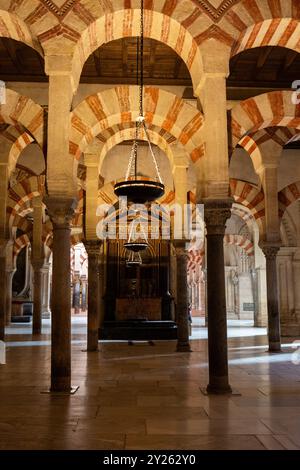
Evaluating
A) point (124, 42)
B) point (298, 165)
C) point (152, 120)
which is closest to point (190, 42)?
point (152, 120)

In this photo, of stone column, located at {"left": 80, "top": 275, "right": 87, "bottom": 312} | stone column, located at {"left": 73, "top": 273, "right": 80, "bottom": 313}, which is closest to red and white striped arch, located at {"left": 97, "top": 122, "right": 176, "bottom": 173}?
stone column, located at {"left": 73, "top": 273, "right": 80, "bottom": 313}

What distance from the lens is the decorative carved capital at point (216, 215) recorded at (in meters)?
5.20

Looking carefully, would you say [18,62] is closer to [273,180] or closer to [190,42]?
[190,42]

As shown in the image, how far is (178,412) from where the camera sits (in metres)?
4.13

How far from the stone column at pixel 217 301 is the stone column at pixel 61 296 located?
1478mm

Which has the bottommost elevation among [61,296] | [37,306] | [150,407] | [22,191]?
[150,407]

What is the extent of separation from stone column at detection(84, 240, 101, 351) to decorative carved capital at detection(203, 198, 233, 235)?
14.0ft

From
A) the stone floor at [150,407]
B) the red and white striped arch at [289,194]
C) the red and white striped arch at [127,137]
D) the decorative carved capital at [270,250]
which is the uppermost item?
the red and white striped arch at [127,137]

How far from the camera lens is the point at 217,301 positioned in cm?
503

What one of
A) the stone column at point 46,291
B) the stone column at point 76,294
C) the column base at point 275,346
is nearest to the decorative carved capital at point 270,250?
the column base at point 275,346

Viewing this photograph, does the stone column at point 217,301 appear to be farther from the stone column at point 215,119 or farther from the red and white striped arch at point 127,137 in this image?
the red and white striped arch at point 127,137

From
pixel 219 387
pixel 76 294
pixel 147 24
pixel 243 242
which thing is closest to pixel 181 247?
pixel 219 387

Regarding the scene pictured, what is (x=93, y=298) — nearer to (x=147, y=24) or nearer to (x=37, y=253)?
(x=37, y=253)

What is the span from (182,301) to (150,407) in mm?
4674
